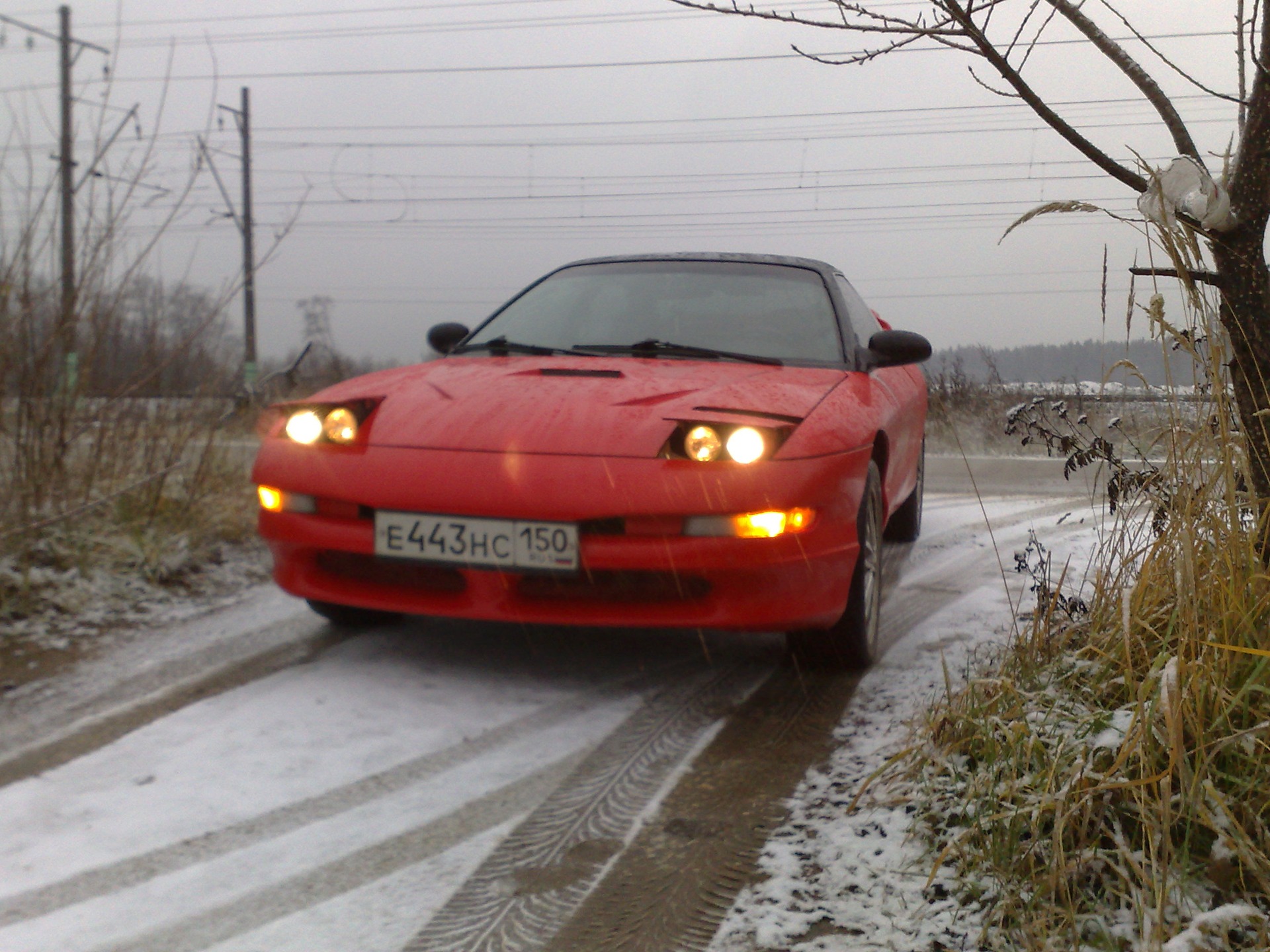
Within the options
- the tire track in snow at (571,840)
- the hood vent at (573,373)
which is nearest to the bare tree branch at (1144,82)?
the hood vent at (573,373)

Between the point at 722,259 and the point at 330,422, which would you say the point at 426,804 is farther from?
the point at 722,259

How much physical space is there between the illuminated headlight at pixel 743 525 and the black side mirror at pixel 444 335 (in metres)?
1.84

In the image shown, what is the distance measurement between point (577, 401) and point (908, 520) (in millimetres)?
2927

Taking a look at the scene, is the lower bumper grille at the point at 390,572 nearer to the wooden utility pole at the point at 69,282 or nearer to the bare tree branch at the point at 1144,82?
the wooden utility pole at the point at 69,282

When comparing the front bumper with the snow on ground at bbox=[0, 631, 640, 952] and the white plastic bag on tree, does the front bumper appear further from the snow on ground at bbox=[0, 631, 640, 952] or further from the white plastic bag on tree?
the white plastic bag on tree

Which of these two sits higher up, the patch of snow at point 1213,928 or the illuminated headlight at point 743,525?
the illuminated headlight at point 743,525

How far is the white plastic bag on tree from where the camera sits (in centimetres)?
204

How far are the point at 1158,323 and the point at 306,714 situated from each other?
2.20 metres

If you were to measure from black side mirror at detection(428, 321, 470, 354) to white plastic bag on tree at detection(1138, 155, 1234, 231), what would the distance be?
2.65 metres

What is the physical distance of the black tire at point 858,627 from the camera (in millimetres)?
3014

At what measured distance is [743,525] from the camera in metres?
2.62

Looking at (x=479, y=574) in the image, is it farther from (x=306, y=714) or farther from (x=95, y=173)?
(x=95, y=173)

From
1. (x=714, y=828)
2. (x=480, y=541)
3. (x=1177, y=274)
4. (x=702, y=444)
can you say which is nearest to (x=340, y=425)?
(x=480, y=541)

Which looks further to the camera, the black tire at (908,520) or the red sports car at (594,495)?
the black tire at (908,520)
